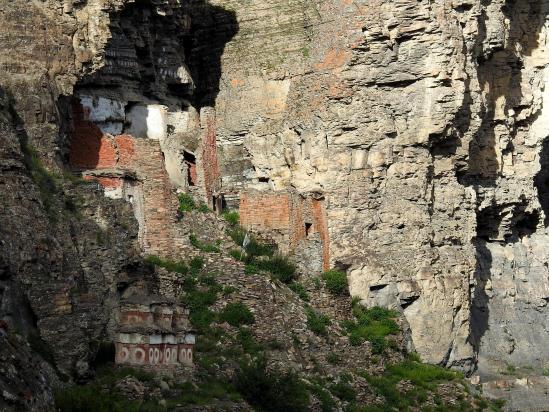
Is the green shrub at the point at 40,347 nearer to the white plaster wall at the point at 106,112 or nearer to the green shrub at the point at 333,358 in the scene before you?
the green shrub at the point at 333,358

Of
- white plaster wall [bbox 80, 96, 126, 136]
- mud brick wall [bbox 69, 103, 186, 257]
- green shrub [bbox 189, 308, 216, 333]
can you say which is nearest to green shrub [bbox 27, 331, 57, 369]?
green shrub [bbox 189, 308, 216, 333]

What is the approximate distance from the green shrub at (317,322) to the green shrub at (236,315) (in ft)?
7.20

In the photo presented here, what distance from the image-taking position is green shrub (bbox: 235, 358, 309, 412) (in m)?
29.5

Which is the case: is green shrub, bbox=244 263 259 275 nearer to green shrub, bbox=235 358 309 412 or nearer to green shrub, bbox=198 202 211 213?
green shrub, bbox=198 202 211 213

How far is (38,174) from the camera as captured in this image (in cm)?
3247

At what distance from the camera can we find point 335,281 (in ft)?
127

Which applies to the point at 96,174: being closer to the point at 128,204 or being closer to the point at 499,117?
the point at 128,204

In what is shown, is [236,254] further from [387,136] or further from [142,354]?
[142,354]

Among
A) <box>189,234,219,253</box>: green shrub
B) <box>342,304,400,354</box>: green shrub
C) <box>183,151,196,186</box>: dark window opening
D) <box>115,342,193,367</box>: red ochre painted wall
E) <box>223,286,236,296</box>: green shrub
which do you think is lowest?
<box>115,342,193,367</box>: red ochre painted wall

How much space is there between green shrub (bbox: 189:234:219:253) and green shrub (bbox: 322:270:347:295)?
163 inches

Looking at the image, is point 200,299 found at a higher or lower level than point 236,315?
higher

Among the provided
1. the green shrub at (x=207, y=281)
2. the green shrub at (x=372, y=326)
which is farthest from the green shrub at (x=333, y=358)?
the green shrub at (x=207, y=281)

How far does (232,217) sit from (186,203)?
98.2 inches

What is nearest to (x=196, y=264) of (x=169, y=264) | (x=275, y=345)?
(x=169, y=264)
